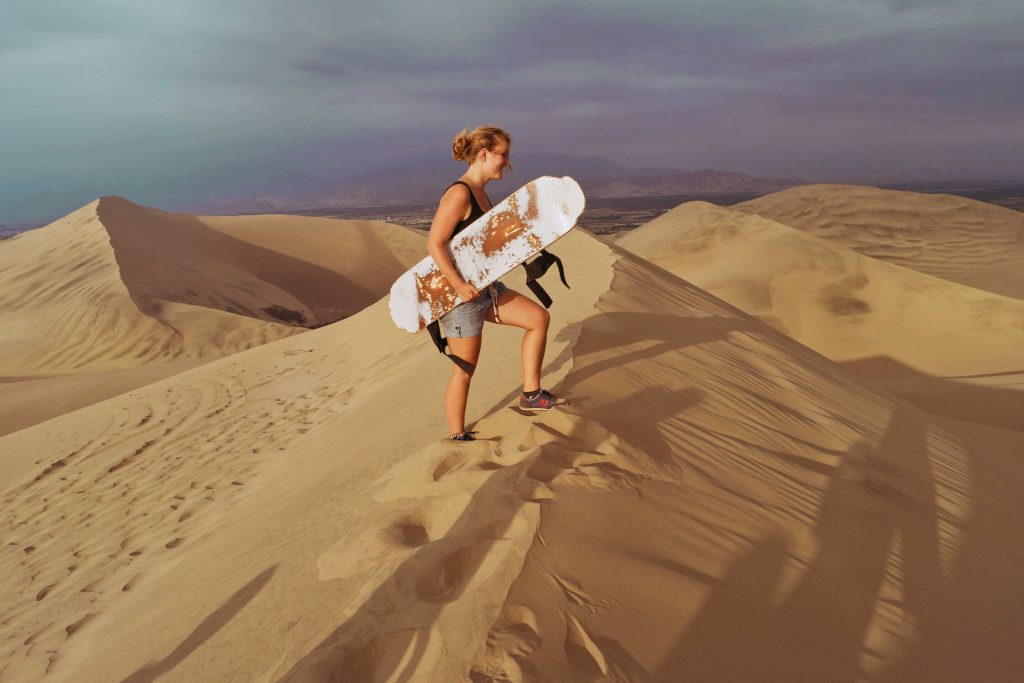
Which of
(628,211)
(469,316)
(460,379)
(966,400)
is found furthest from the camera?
(628,211)

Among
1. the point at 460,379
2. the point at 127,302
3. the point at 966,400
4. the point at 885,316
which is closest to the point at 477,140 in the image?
the point at 460,379

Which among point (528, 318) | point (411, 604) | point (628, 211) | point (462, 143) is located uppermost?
point (462, 143)

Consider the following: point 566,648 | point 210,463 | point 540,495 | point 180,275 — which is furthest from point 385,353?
point 180,275

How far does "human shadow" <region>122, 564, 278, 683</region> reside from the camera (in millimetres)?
2039

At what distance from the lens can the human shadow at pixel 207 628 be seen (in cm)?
204

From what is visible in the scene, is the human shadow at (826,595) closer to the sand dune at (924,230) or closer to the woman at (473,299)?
the woman at (473,299)

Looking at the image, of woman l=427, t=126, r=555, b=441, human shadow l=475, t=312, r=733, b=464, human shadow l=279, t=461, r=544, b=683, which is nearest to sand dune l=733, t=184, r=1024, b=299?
human shadow l=475, t=312, r=733, b=464

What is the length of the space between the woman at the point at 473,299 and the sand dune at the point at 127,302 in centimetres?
915

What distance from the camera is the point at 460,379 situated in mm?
2994

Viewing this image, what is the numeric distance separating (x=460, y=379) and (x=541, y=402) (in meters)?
0.47

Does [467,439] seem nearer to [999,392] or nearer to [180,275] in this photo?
[999,392]

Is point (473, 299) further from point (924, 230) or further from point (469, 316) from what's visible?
point (924, 230)

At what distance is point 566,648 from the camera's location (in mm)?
1621

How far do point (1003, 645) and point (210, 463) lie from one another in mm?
5385
